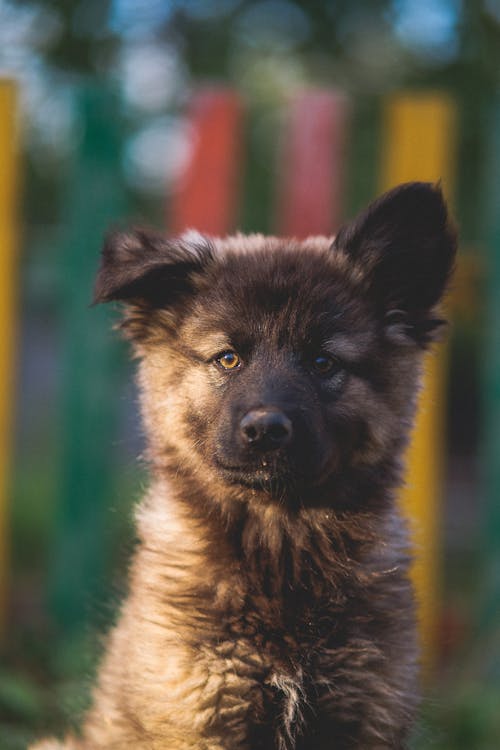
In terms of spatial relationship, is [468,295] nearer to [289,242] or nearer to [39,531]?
[289,242]

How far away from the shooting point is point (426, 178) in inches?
213

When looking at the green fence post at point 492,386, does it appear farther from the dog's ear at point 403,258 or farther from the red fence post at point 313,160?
Answer: the dog's ear at point 403,258

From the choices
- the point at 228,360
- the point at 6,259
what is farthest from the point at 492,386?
the point at 6,259

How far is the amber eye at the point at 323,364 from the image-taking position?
3.15 meters

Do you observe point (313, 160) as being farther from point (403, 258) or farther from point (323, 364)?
point (323, 364)

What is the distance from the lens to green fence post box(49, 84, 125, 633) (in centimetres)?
535

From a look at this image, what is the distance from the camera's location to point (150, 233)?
11.4ft

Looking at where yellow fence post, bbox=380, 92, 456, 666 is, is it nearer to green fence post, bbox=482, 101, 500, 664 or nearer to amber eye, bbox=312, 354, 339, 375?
green fence post, bbox=482, 101, 500, 664

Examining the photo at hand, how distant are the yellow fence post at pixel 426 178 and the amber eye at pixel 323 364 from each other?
2.28 metres

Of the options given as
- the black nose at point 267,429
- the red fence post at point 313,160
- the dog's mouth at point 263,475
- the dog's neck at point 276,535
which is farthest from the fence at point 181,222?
the black nose at point 267,429

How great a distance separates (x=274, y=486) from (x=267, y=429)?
0.26 meters

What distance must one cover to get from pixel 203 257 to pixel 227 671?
4.79 feet

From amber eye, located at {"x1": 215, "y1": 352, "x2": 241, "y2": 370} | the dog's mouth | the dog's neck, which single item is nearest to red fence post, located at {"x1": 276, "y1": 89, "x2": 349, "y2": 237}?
amber eye, located at {"x1": 215, "y1": 352, "x2": 241, "y2": 370}

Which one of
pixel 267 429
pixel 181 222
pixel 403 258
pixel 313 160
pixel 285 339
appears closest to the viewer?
pixel 267 429
